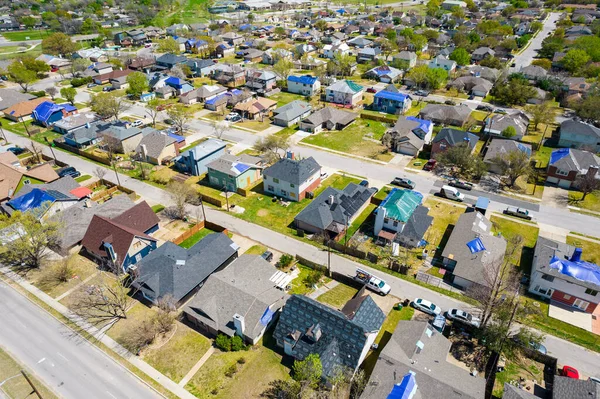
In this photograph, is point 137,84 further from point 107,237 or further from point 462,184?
point 462,184

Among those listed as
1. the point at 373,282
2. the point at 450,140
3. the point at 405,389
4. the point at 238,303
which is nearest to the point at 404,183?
the point at 450,140

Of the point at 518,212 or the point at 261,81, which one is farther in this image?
the point at 261,81

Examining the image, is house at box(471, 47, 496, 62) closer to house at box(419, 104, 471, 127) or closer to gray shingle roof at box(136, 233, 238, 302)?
house at box(419, 104, 471, 127)

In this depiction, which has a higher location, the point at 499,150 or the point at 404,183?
the point at 499,150

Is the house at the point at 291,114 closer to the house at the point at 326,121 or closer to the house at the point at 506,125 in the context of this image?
the house at the point at 326,121

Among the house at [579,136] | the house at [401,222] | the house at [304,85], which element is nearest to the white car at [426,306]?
the house at [401,222]

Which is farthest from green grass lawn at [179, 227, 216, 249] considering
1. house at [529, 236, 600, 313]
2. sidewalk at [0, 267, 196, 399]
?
house at [529, 236, 600, 313]

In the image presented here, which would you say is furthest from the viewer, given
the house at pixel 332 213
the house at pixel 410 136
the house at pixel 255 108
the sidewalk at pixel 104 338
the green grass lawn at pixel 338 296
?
the house at pixel 255 108
